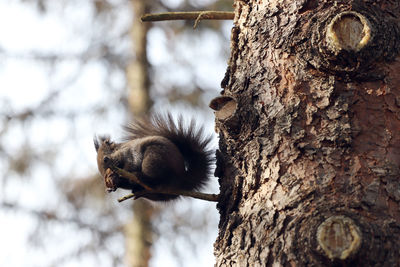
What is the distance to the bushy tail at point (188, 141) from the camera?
2.65 m

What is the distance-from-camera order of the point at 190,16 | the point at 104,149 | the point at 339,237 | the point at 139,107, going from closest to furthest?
the point at 339,237 < the point at 190,16 < the point at 104,149 < the point at 139,107

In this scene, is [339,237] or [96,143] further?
[96,143]

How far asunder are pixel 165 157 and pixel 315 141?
1.26 metres

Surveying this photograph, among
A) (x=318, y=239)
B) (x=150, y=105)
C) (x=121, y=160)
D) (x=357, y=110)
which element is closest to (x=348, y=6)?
(x=357, y=110)

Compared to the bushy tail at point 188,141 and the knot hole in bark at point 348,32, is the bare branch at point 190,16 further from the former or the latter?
the bushy tail at point 188,141

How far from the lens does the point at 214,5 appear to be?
18.1ft

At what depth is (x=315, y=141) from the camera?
4.80 feet

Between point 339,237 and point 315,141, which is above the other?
point 315,141

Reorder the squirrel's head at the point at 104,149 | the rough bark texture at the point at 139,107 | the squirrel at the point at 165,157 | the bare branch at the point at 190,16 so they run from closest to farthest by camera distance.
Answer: the bare branch at the point at 190,16 → the squirrel at the point at 165,157 → the squirrel's head at the point at 104,149 → the rough bark texture at the point at 139,107

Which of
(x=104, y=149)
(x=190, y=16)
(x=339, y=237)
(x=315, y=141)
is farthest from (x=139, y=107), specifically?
(x=339, y=237)

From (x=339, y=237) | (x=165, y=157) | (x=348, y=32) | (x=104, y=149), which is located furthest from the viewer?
(x=104, y=149)

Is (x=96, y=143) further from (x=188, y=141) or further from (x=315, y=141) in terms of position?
(x=315, y=141)

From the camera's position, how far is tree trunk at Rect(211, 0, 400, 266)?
131 centimetres

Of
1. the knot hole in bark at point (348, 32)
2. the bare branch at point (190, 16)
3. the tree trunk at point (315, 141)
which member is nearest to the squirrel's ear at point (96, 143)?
the bare branch at point (190, 16)
